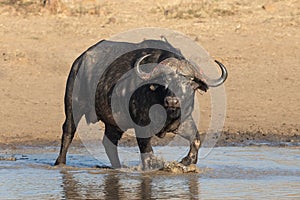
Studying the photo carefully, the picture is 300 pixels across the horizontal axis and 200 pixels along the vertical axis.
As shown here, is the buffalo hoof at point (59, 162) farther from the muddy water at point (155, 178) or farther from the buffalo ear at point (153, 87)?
the buffalo ear at point (153, 87)

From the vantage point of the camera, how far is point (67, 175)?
799cm

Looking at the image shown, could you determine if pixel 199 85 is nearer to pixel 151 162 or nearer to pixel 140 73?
pixel 140 73

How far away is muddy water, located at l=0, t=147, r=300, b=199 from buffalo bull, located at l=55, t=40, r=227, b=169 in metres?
0.28

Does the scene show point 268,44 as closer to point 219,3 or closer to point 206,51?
point 206,51

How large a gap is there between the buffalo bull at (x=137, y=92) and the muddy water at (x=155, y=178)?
285mm

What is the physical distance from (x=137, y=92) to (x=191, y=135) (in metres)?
0.62

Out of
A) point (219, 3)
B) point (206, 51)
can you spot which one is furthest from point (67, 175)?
point (219, 3)

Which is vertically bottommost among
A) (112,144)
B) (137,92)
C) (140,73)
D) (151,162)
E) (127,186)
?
(127,186)

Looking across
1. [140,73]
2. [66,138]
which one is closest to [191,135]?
[140,73]

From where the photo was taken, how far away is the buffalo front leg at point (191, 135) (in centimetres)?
783

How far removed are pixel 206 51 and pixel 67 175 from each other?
7029mm

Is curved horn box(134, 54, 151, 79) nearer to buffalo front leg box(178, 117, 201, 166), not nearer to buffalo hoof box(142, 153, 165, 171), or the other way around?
buffalo front leg box(178, 117, 201, 166)

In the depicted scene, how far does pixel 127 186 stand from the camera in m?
7.38

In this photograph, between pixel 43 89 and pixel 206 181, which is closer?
pixel 206 181
